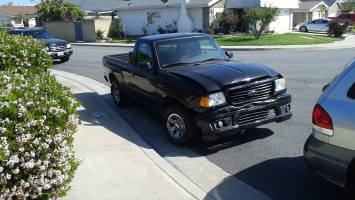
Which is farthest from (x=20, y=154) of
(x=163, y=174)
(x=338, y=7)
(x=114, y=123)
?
(x=338, y=7)

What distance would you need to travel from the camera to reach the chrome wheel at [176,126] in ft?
21.7

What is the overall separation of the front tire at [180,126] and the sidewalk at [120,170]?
0.48m

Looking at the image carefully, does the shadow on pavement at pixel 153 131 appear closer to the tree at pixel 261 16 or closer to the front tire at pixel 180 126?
the front tire at pixel 180 126

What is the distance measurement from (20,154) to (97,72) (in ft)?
43.3

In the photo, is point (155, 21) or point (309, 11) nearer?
point (155, 21)

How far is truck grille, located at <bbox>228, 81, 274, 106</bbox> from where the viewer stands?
20.4 ft

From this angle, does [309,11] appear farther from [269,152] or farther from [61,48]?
[269,152]

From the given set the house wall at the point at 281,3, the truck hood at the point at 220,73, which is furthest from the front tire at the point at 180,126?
the house wall at the point at 281,3

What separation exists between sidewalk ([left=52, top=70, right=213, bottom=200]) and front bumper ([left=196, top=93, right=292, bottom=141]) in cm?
82

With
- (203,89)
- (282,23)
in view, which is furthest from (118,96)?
(282,23)

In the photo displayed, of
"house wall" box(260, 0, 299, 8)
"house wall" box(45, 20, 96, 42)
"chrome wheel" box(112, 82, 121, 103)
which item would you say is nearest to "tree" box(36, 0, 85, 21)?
"house wall" box(45, 20, 96, 42)

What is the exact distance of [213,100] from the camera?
613 cm

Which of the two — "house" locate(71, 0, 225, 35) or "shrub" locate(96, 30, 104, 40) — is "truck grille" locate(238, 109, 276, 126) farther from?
"shrub" locate(96, 30, 104, 40)

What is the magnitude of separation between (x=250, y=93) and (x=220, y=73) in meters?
0.61
